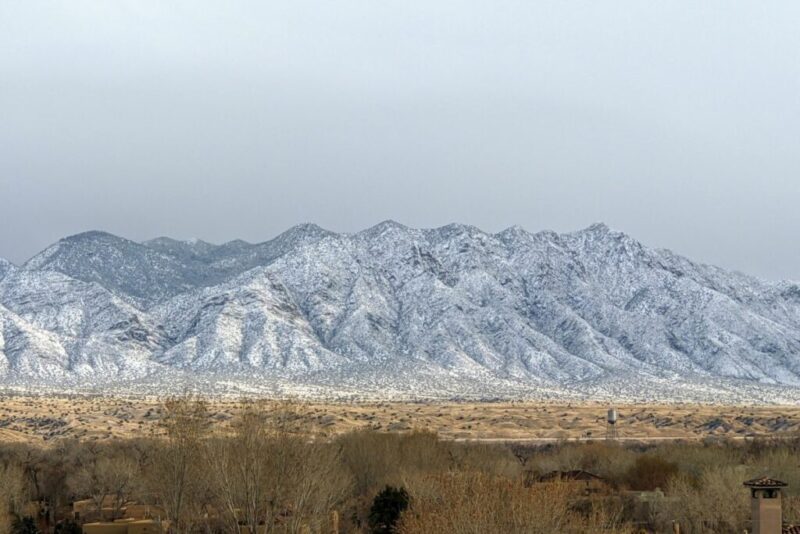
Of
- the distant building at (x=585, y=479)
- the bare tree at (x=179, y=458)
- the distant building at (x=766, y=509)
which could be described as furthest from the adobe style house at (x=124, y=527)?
the distant building at (x=766, y=509)

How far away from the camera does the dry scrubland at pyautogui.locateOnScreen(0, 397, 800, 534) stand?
1655 inches

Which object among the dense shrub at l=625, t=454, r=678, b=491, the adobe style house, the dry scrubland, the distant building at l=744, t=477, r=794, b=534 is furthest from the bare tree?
the dense shrub at l=625, t=454, r=678, b=491

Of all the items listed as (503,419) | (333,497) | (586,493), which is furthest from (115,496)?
(503,419)

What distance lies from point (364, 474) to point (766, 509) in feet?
106

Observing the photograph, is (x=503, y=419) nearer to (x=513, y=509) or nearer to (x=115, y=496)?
(x=115, y=496)

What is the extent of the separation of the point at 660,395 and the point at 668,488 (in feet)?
387

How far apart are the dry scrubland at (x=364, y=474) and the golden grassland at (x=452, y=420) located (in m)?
0.75

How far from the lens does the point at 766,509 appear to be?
147 feet

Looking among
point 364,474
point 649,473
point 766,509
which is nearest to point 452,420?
Result: point 649,473

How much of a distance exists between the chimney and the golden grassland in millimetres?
66029

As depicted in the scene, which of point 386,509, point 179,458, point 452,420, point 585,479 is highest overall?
point 452,420

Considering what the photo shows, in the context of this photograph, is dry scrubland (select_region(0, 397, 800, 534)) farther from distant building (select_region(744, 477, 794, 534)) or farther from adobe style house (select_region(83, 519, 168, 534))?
distant building (select_region(744, 477, 794, 534))

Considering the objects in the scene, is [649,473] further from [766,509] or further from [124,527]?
[124,527]

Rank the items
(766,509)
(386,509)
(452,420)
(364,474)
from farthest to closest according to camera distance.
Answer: (452,420) → (364,474) → (386,509) → (766,509)
